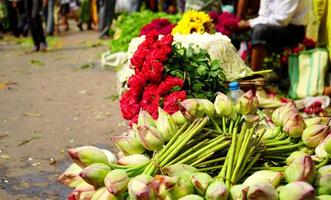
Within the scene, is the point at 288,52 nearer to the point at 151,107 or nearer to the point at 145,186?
the point at 151,107

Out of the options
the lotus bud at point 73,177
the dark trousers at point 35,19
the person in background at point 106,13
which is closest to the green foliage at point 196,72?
the lotus bud at point 73,177

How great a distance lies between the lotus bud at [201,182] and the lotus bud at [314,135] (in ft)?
1.76

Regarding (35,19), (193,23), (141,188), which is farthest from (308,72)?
(35,19)

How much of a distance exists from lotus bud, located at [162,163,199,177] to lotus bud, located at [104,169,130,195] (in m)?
0.17

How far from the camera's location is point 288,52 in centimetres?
653

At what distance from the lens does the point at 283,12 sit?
596 cm

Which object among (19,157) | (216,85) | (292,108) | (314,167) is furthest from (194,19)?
(314,167)

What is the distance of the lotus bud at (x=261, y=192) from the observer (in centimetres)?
205

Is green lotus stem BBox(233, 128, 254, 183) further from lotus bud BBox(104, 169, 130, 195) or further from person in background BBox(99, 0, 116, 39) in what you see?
person in background BBox(99, 0, 116, 39)

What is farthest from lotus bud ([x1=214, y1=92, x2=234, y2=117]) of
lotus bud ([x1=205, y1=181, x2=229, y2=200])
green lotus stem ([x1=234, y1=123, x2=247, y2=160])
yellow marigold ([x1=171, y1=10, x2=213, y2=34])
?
yellow marigold ([x1=171, y1=10, x2=213, y2=34])

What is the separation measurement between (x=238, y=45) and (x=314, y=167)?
4504 millimetres

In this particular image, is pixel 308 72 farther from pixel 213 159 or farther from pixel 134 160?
pixel 134 160

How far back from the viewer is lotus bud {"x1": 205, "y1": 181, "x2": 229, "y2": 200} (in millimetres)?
2070

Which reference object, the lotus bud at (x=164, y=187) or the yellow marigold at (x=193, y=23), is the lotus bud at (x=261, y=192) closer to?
the lotus bud at (x=164, y=187)
